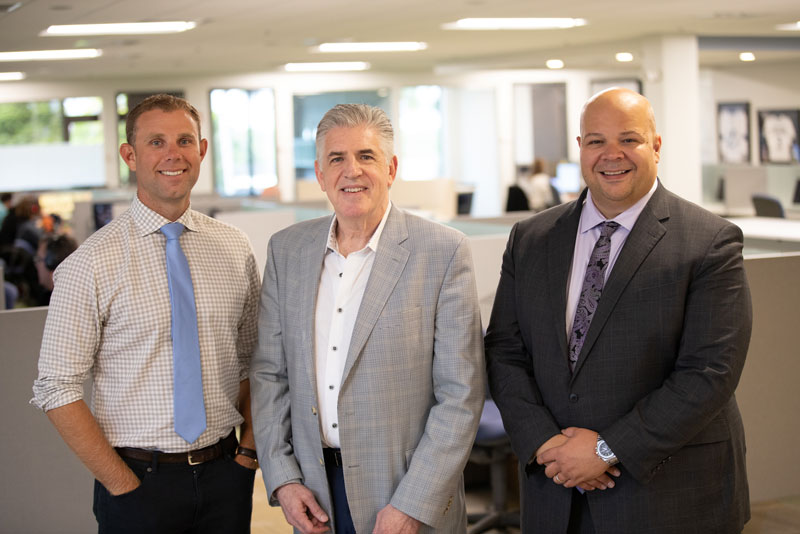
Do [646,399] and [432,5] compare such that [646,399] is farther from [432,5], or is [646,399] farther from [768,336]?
[432,5]

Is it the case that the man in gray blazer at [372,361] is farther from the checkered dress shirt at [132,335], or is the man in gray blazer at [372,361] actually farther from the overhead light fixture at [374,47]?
the overhead light fixture at [374,47]

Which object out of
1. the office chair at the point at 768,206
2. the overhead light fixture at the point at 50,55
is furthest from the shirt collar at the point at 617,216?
the overhead light fixture at the point at 50,55

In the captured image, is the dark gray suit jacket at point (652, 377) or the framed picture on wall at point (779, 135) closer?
the dark gray suit jacket at point (652, 377)

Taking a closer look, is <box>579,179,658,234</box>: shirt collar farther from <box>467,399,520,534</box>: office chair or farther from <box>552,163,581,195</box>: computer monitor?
<box>552,163,581,195</box>: computer monitor

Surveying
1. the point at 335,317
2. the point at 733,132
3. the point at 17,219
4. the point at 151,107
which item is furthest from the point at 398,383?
the point at 733,132

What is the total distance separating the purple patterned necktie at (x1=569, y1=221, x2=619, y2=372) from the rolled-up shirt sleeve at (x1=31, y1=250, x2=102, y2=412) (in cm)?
108

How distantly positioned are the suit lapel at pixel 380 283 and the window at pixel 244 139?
16051 mm

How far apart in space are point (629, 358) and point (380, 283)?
58 cm

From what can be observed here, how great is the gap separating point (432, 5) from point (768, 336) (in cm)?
569

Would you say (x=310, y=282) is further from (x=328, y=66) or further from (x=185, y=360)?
(x=328, y=66)

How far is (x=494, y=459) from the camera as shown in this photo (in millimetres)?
3607

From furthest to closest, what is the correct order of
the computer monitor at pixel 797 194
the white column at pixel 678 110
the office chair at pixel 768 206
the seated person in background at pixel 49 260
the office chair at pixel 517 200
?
the office chair at pixel 517 200, the white column at pixel 678 110, the computer monitor at pixel 797 194, the office chair at pixel 768 206, the seated person in background at pixel 49 260

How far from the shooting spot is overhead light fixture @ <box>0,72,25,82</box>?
1476cm

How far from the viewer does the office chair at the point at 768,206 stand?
9.41 m
